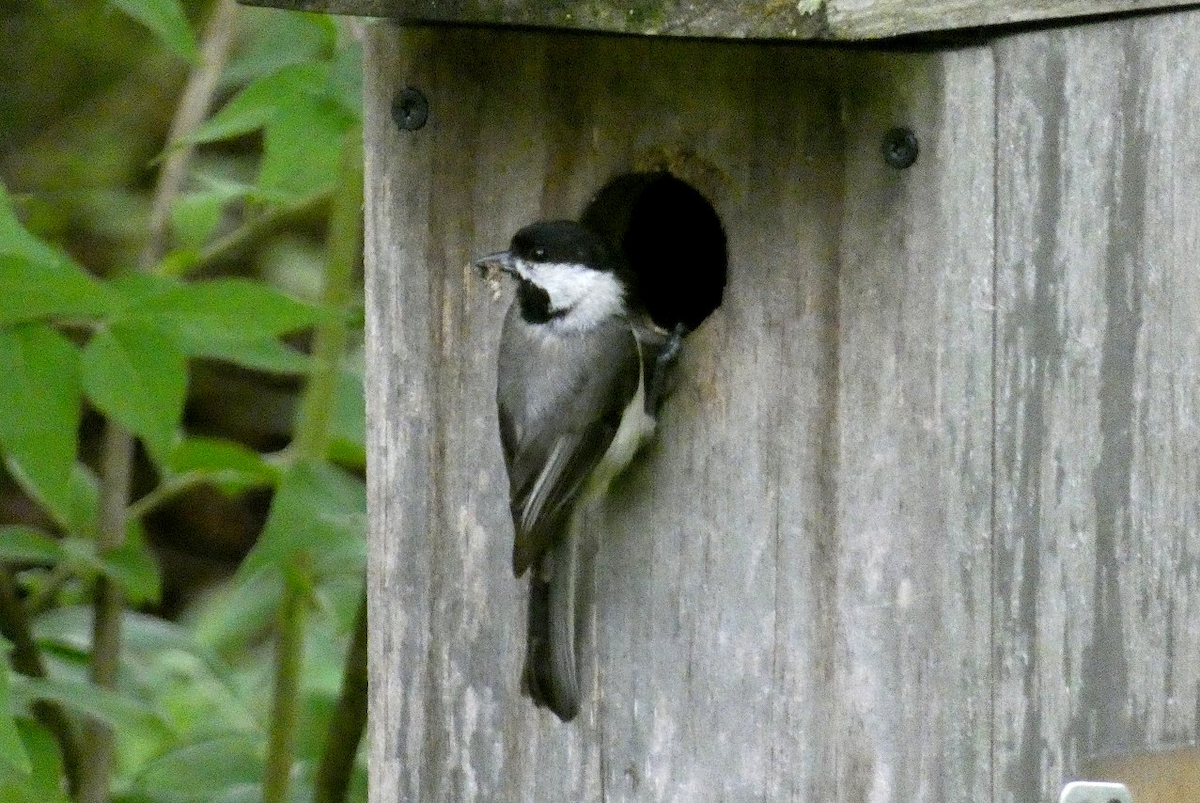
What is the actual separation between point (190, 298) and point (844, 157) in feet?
2.94

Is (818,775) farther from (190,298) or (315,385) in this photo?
(315,385)

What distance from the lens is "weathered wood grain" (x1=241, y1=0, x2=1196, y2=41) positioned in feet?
5.87

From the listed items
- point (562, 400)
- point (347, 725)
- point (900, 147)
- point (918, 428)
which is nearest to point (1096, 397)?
point (918, 428)

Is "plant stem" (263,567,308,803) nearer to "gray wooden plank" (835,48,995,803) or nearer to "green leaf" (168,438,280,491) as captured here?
"green leaf" (168,438,280,491)

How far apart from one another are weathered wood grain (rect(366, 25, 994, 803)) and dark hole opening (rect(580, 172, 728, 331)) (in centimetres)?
9

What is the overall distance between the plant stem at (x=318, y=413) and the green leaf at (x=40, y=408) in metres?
0.63

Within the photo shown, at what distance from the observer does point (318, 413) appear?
309cm

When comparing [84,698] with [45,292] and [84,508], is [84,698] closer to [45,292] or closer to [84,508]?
[45,292]

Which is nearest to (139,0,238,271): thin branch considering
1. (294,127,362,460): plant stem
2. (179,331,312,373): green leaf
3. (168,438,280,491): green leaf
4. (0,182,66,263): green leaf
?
(294,127,362,460): plant stem

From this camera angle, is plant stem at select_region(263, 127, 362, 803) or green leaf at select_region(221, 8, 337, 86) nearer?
green leaf at select_region(221, 8, 337, 86)

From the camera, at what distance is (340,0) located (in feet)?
6.93

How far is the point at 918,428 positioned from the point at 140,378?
1007 millimetres

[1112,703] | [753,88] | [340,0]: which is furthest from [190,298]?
[1112,703]

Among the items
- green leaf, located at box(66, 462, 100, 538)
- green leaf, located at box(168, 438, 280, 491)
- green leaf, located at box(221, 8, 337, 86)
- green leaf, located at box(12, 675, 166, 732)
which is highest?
green leaf, located at box(221, 8, 337, 86)
